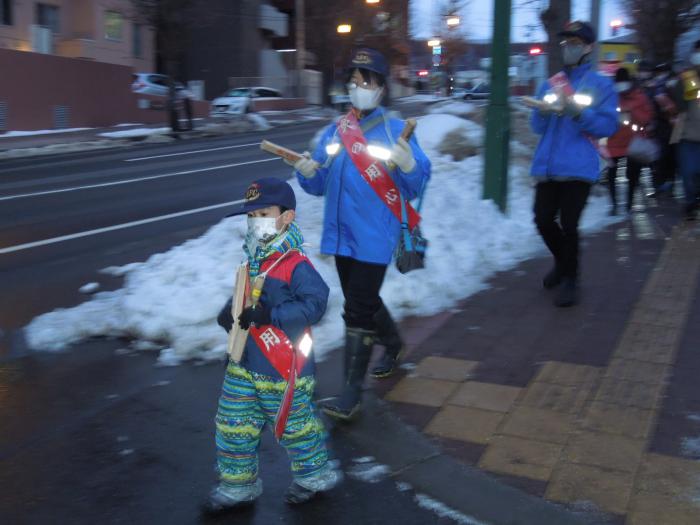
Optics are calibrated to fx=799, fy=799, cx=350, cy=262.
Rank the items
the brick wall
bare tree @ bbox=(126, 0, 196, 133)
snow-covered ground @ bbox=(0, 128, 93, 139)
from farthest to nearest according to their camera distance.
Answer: bare tree @ bbox=(126, 0, 196, 133), the brick wall, snow-covered ground @ bbox=(0, 128, 93, 139)

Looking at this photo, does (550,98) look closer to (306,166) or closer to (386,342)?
(386,342)

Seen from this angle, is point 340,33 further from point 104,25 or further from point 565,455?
point 565,455

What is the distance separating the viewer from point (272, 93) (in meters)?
40.7

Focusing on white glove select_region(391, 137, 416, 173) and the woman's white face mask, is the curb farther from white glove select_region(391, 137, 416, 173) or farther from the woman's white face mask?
the woman's white face mask

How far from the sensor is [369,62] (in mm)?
4125

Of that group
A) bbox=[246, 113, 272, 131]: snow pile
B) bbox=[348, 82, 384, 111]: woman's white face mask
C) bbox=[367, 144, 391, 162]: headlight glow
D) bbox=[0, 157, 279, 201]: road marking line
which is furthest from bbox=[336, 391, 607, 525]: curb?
bbox=[246, 113, 272, 131]: snow pile

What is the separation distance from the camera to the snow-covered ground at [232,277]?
5562 millimetres

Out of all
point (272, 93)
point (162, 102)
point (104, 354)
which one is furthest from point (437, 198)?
point (272, 93)

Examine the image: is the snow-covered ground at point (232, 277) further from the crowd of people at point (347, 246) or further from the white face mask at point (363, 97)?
the white face mask at point (363, 97)

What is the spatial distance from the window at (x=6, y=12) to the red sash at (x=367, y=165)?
2921 centimetres

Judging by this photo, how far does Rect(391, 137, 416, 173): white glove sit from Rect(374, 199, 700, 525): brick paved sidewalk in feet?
4.34

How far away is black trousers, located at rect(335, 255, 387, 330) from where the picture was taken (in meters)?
4.18

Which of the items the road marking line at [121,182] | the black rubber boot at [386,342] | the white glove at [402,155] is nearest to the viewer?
the white glove at [402,155]

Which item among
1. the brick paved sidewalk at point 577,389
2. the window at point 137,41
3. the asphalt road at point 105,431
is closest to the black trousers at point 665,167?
the brick paved sidewalk at point 577,389
